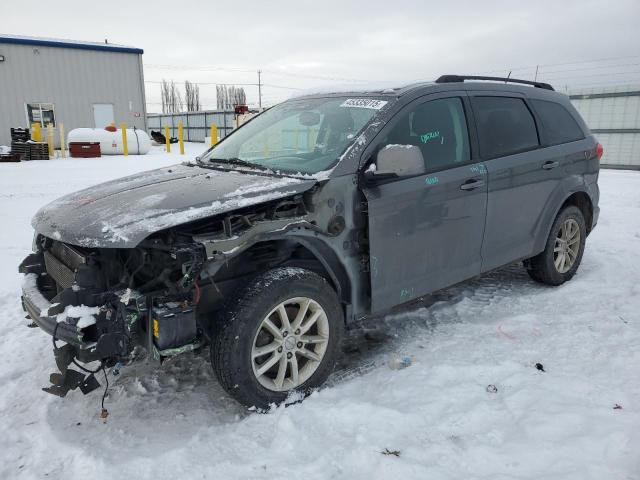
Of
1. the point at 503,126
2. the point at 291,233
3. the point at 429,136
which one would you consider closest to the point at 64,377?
the point at 291,233

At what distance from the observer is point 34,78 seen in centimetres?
2384

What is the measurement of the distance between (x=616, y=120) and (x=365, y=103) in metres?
14.8

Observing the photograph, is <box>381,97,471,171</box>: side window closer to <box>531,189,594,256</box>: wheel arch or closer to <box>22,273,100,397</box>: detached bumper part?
<box>531,189,594,256</box>: wheel arch

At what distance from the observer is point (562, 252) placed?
4.79m

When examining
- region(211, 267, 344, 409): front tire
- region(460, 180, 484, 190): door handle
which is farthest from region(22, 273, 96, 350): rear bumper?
region(460, 180, 484, 190): door handle

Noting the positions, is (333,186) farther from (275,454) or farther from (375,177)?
(275,454)

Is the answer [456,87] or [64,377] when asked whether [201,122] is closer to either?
[456,87]

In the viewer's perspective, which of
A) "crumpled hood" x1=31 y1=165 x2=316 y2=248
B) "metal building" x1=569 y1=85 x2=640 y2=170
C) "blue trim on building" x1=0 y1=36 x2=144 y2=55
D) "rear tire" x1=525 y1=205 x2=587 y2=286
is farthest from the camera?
"blue trim on building" x1=0 y1=36 x2=144 y2=55

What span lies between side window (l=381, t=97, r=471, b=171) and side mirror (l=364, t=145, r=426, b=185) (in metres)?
0.24

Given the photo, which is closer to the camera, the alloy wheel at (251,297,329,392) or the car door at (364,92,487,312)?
the alloy wheel at (251,297,329,392)

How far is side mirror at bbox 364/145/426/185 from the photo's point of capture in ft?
9.82

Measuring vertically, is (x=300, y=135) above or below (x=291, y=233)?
above

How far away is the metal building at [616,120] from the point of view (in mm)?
14773

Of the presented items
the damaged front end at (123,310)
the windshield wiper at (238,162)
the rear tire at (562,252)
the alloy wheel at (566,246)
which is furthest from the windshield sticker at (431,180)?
the alloy wheel at (566,246)
